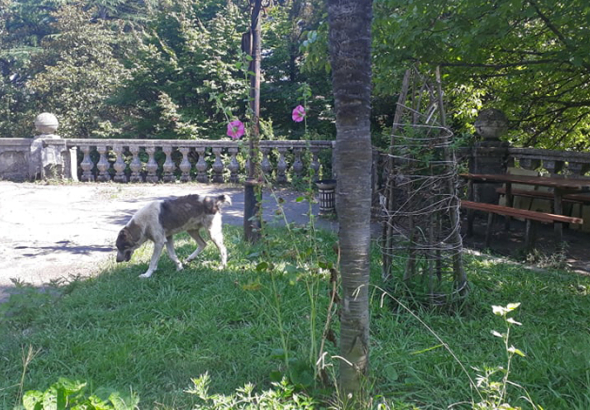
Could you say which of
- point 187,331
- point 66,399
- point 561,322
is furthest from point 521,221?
point 66,399

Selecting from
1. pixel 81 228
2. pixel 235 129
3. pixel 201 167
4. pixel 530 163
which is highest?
pixel 235 129

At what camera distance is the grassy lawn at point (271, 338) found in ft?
9.74

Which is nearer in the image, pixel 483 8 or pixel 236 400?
pixel 236 400

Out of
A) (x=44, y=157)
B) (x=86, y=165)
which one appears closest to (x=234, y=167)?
(x=86, y=165)

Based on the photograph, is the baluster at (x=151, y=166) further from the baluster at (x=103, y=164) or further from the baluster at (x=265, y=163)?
the baluster at (x=265, y=163)

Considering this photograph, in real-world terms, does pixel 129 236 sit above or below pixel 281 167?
below

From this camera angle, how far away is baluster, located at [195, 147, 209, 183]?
12211 millimetres

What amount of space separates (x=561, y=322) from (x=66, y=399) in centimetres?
372

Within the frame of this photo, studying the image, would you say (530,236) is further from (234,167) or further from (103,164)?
(103,164)

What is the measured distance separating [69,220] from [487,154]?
7372mm

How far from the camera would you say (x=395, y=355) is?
Result: 3.37 metres

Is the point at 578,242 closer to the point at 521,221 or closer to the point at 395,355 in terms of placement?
the point at 521,221

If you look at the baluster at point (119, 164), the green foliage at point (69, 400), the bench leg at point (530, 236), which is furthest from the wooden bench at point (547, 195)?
the baluster at point (119, 164)

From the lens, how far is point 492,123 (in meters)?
8.84
